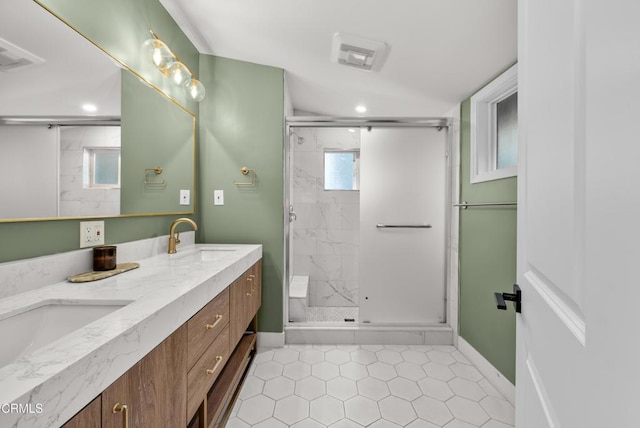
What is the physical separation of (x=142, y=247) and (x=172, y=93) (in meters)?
1.07

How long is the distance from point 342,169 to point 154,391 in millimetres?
3124

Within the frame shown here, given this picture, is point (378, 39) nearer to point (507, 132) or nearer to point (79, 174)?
point (507, 132)

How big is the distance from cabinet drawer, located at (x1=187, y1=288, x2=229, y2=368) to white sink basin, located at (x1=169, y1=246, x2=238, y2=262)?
0.35 metres

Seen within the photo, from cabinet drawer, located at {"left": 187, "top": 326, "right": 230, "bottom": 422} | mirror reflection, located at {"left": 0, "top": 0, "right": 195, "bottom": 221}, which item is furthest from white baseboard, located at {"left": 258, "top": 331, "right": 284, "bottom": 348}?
mirror reflection, located at {"left": 0, "top": 0, "right": 195, "bottom": 221}

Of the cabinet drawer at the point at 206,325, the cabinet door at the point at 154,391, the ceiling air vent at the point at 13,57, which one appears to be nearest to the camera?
the cabinet door at the point at 154,391

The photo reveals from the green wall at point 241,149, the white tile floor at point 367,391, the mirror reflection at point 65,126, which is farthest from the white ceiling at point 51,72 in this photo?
the white tile floor at point 367,391

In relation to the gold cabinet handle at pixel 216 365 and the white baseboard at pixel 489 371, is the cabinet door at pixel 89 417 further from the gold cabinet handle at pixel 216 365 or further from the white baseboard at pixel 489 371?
the white baseboard at pixel 489 371

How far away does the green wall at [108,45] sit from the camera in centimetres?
102

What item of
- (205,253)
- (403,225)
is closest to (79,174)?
(205,253)

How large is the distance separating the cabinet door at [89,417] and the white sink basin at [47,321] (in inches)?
12.8

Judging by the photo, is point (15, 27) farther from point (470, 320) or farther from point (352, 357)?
point (470, 320)

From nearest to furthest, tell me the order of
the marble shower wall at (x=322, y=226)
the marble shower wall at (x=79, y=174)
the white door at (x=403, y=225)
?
the marble shower wall at (x=79, y=174), the white door at (x=403, y=225), the marble shower wall at (x=322, y=226)

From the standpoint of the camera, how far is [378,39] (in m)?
1.74

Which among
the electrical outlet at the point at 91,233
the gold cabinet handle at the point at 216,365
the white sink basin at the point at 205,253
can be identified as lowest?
the gold cabinet handle at the point at 216,365
